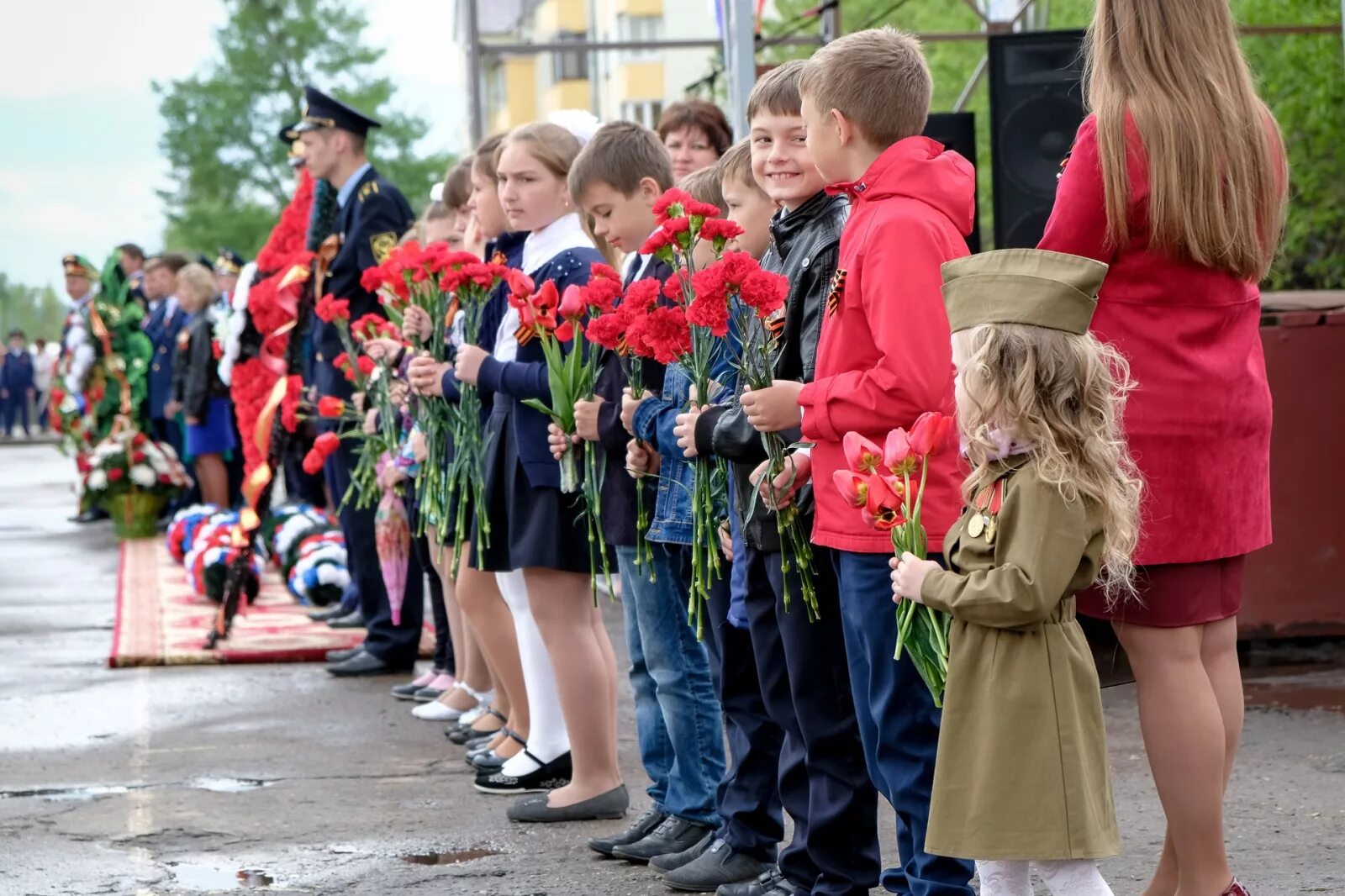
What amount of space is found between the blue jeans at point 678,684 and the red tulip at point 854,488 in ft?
4.82

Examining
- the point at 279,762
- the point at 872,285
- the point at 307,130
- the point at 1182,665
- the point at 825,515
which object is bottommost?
the point at 279,762

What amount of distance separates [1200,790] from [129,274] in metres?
14.8

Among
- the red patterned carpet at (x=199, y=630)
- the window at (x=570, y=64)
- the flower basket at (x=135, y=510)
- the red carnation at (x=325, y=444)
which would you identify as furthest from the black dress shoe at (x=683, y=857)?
the window at (x=570, y=64)

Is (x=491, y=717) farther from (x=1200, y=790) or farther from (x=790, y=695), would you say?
(x=1200, y=790)

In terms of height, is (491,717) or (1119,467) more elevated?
(1119,467)

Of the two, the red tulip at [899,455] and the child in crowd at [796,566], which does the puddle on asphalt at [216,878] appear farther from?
the red tulip at [899,455]

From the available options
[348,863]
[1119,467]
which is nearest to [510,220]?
[348,863]

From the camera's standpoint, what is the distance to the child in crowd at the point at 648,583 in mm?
4883

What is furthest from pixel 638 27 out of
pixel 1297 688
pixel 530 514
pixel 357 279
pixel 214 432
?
pixel 530 514

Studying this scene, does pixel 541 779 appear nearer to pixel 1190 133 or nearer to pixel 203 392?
pixel 1190 133

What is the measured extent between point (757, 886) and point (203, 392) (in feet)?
33.8

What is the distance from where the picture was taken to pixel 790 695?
13.7ft

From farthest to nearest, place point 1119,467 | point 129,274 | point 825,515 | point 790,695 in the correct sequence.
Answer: point 129,274 → point 790,695 → point 825,515 → point 1119,467

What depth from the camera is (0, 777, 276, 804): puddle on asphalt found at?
600cm
